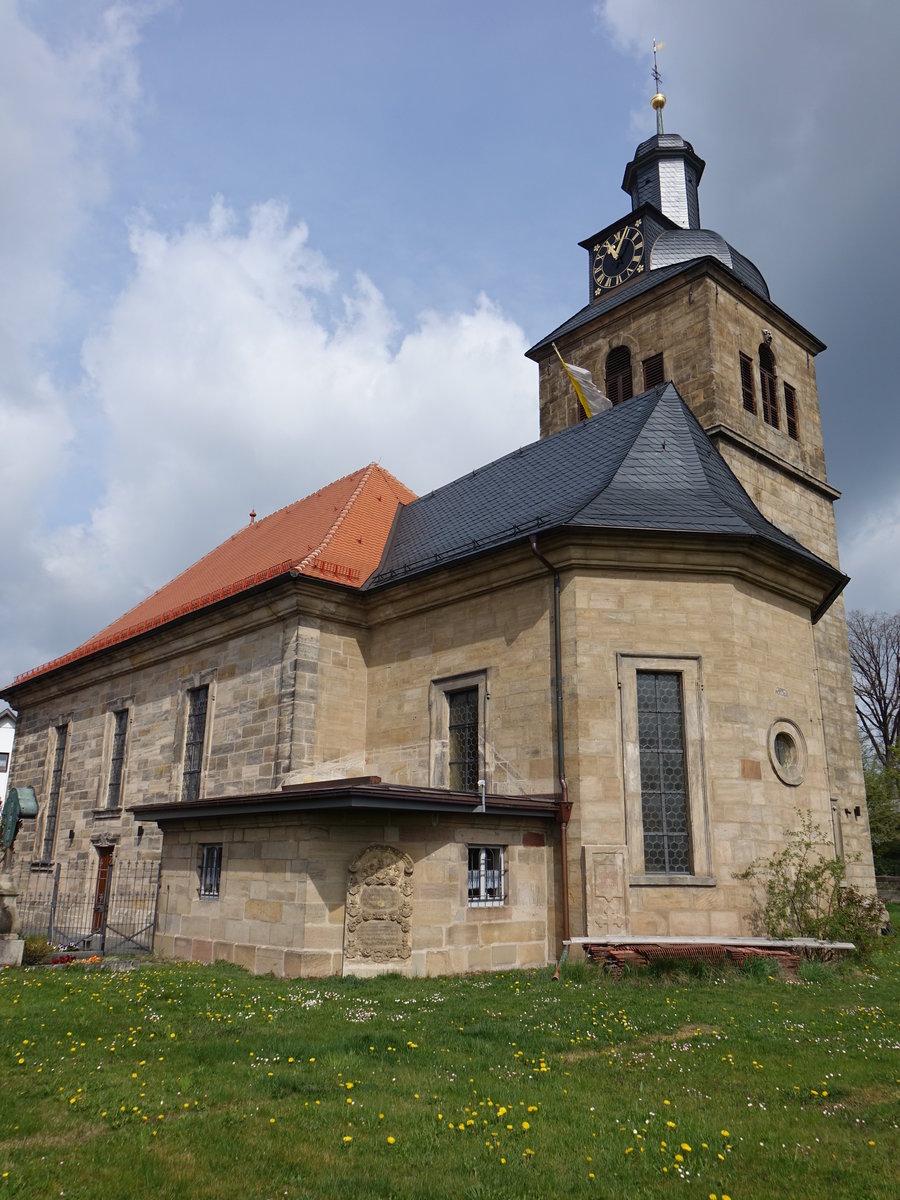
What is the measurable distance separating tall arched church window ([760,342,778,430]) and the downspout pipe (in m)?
12.4

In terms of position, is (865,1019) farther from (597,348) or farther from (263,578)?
(597,348)

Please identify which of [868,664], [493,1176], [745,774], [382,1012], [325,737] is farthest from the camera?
Result: [868,664]

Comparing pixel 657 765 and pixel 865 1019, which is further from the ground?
pixel 657 765

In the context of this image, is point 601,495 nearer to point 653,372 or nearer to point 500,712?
point 500,712

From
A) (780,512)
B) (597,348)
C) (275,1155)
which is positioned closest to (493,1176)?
(275,1155)

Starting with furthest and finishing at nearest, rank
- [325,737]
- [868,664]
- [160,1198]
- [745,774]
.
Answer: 1. [868,664]
2. [325,737]
3. [745,774]
4. [160,1198]

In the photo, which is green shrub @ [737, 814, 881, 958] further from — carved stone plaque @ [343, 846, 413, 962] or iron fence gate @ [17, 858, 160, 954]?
iron fence gate @ [17, 858, 160, 954]

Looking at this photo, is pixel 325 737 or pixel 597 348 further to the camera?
pixel 597 348

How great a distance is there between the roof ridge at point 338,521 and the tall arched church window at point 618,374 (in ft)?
24.4

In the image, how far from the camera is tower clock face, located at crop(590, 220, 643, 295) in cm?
2814

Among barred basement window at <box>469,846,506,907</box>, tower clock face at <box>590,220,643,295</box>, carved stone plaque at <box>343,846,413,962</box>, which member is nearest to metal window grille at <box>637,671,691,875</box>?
barred basement window at <box>469,846,506,907</box>

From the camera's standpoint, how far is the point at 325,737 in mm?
17312

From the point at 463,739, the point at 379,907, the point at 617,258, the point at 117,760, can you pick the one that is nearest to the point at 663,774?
the point at 463,739

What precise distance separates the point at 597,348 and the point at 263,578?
13.5m
